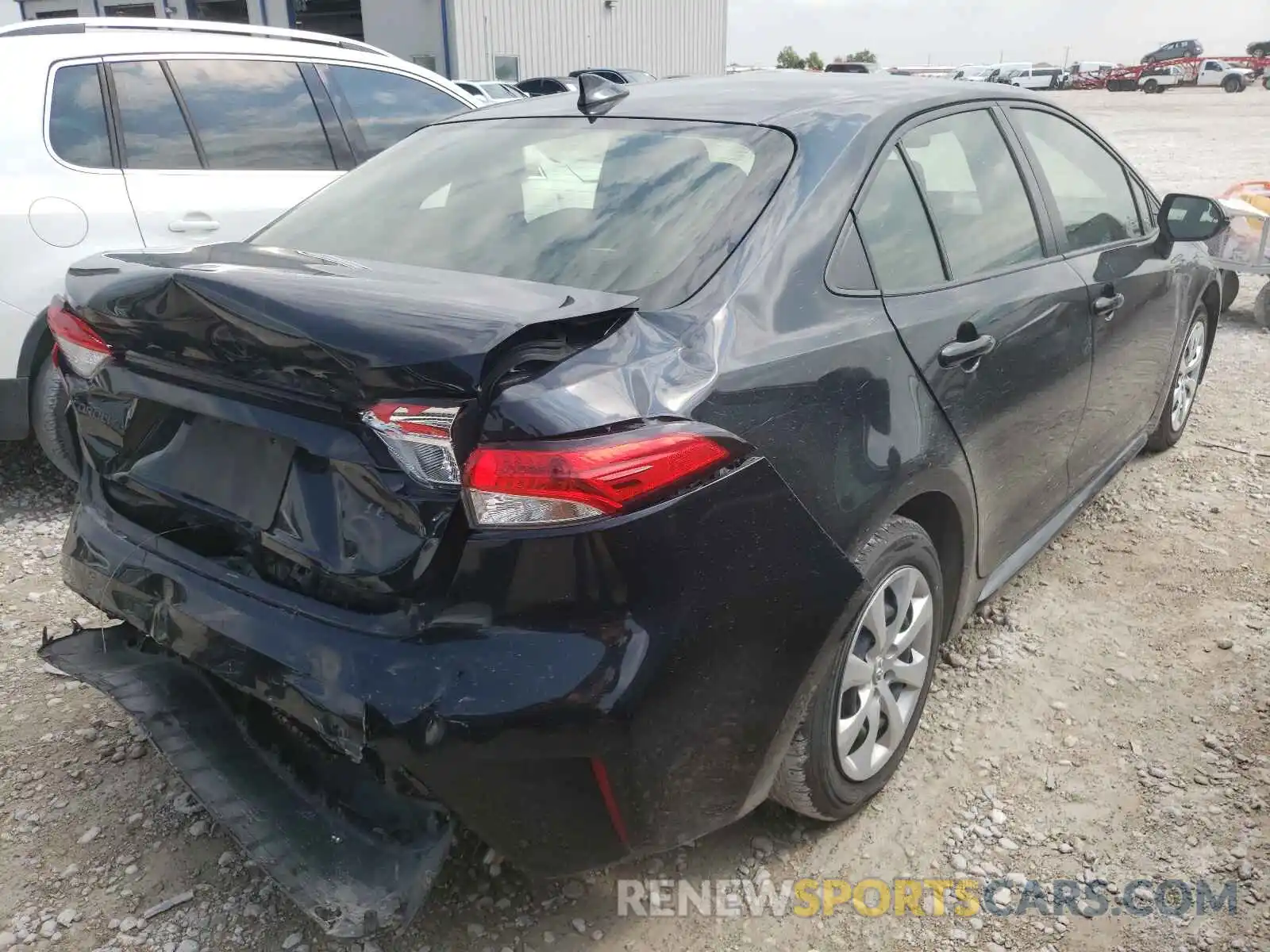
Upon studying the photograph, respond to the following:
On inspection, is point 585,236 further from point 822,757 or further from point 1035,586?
point 1035,586

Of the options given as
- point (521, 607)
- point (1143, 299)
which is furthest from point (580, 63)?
point (521, 607)

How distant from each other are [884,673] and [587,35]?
3222 centimetres

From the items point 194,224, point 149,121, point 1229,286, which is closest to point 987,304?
point 194,224

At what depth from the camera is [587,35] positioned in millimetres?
31312

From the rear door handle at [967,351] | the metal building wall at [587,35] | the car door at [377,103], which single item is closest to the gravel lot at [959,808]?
the rear door handle at [967,351]

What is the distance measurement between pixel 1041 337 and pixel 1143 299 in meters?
1.02

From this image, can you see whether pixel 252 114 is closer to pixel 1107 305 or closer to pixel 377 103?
pixel 377 103

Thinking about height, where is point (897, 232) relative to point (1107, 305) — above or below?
above

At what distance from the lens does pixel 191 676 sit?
2223mm

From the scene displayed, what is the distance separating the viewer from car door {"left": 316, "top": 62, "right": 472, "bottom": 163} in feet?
16.3

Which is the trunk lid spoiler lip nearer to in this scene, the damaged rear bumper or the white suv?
the damaged rear bumper

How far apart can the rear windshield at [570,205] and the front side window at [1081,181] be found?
132cm

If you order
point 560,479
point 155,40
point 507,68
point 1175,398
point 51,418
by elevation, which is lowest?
point 1175,398

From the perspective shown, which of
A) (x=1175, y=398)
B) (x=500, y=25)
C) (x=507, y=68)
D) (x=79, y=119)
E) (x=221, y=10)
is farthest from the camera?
(x=221, y=10)
